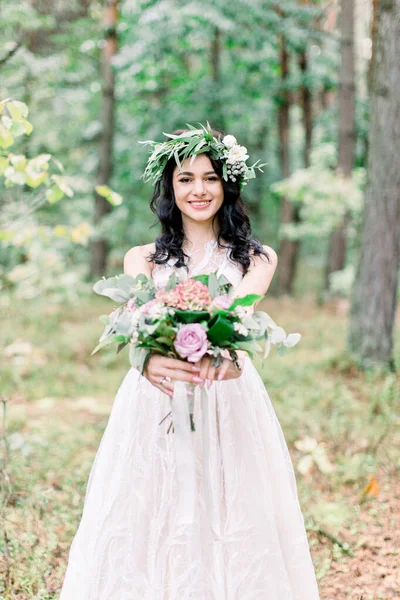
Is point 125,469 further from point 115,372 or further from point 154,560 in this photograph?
point 115,372

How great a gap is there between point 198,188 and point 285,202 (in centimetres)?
1117

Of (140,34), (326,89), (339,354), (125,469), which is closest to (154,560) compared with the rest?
(125,469)

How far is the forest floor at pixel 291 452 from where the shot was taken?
11.2 feet

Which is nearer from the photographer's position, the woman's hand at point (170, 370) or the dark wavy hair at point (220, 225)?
the woman's hand at point (170, 370)

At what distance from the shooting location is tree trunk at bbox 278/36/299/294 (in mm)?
12867

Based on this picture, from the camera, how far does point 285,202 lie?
13.7 meters

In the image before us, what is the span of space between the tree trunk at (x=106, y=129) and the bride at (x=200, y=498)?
390 inches

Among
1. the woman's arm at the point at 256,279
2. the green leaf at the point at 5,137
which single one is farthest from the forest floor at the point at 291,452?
the green leaf at the point at 5,137

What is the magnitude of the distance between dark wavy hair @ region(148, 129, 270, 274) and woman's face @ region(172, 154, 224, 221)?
0.16ft

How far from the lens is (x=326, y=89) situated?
44.5 feet

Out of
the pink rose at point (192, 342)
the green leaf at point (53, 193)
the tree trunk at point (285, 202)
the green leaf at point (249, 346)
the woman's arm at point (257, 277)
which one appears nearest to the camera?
the pink rose at point (192, 342)

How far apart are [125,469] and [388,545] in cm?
209

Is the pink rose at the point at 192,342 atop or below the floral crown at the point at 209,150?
below

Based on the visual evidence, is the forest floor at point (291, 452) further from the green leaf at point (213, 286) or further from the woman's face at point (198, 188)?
the woman's face at point (198, 188)
